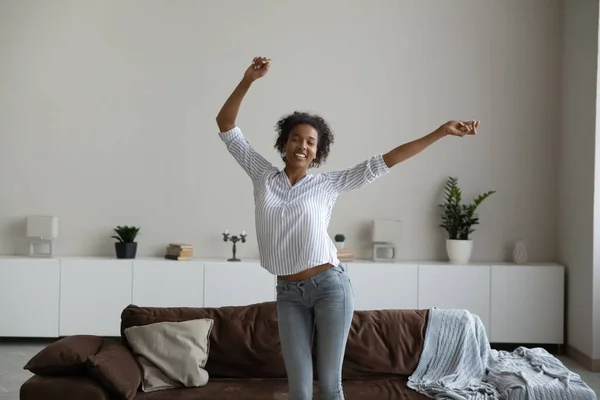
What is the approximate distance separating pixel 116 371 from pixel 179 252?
3.18 meters

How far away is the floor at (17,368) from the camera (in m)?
5.26

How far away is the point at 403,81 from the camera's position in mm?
7195

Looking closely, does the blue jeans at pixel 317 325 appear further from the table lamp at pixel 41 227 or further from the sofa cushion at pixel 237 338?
the table lamp at pixel 41 227

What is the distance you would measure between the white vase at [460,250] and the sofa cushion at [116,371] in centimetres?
368

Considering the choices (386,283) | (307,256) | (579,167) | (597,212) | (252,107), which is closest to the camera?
(307,256)

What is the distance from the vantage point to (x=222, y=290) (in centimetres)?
671

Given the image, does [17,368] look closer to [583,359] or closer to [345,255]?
[345,255]

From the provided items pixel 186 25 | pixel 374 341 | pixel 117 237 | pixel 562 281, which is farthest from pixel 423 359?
pixel 186 25

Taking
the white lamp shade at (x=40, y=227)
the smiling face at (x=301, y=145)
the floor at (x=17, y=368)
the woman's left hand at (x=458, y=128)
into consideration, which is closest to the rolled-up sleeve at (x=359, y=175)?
the smiling face at (x=301, y=145)

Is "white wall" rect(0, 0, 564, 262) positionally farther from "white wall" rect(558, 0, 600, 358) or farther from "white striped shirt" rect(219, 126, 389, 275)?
"white striped shirt" rect(219, 126, 389, 275)

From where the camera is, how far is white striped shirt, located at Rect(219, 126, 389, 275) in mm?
3100

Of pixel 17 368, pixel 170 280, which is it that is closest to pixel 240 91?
pixel 17 368

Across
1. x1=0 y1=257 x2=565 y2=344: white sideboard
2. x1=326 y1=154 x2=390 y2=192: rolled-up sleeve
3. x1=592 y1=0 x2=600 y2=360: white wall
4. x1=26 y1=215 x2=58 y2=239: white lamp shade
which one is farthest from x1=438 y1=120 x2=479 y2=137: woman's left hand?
x1=26 y1=215 x2=58 y2=239: white lamp shade

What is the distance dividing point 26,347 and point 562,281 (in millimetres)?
4455
